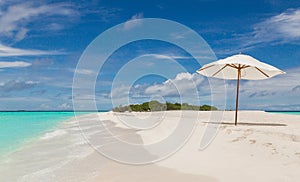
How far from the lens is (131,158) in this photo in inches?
310

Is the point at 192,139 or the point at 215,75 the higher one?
the point at 215,75

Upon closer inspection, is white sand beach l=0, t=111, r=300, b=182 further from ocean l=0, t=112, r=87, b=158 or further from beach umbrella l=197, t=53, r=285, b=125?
beach umbrella l=197, t=53, r=285, b=125

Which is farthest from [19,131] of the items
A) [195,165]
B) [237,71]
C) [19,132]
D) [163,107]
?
[163,107]

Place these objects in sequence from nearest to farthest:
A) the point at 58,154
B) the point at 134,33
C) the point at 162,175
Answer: the point at 162,175 → the point at 58,154 → the point at 134,33

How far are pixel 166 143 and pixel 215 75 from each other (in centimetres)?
509

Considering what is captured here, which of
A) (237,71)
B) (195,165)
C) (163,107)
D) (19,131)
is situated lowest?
(19,131)

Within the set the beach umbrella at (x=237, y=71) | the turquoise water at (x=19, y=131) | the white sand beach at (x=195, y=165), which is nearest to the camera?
the white sand beach at (x=195, y=165)

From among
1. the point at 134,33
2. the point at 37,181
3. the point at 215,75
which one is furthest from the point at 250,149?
the point at 134,33

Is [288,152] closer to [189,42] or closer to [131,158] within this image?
[131,158]

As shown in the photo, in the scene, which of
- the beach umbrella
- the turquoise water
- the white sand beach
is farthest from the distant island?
the white sand beach

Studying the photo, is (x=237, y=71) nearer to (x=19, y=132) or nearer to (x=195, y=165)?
(x=195, y=165)

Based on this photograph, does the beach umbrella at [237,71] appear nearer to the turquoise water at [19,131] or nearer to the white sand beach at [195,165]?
the white sand beach at [195,165]

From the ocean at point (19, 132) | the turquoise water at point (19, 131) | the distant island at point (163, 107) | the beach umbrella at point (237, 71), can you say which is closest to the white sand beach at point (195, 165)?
the ocean at point (19, 132)

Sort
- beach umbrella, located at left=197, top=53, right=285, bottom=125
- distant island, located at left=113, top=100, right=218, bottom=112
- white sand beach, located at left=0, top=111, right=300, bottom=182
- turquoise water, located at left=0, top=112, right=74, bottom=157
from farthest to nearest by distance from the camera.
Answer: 1. distant island, located at left=113, top=100, right=218, bottom=112
2. turquoise water, located at left=0, top=112, right=74, bottom=157
3. beach umbrella, located at left=197, top=53, right=285, bottom=125
4. white sand beach, located at left=0, top=111, right=300, bottom=182
